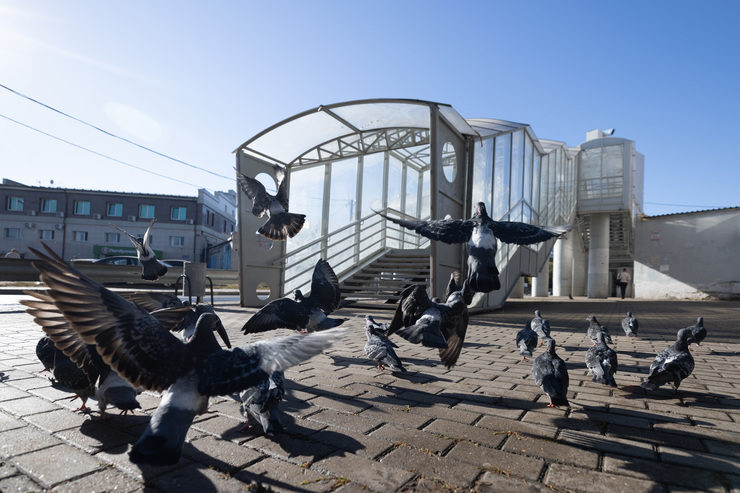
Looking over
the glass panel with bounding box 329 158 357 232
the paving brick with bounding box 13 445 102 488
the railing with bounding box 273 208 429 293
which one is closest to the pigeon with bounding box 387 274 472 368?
the paving brick with bounding box 13 445 102 488

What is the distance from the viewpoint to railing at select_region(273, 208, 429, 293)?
1394 centimetres

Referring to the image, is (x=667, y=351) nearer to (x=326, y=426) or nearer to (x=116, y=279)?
(x=326, y=426)

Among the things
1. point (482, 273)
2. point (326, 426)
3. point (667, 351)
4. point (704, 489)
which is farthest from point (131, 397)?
point (667, 351)

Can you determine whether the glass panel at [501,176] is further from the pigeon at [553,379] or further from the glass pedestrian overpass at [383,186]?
the pigeon at [553,379]

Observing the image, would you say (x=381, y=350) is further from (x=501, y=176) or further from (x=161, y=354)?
(x=501, y=176)

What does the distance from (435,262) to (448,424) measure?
748cm

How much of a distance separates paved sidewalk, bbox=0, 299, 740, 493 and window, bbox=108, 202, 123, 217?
44053mm

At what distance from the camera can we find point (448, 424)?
9.82 feet

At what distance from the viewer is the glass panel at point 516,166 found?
46.6 feet

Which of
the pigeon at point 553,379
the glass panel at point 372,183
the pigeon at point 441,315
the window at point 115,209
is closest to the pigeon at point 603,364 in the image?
the pigeon at point 553,379

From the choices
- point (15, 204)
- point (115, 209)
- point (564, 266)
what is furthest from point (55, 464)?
point (15, 204)

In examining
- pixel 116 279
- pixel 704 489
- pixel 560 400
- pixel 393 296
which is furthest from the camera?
pixel 116 279

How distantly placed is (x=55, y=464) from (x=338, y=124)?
11558 mm

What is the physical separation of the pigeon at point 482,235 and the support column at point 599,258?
25.8 meters
